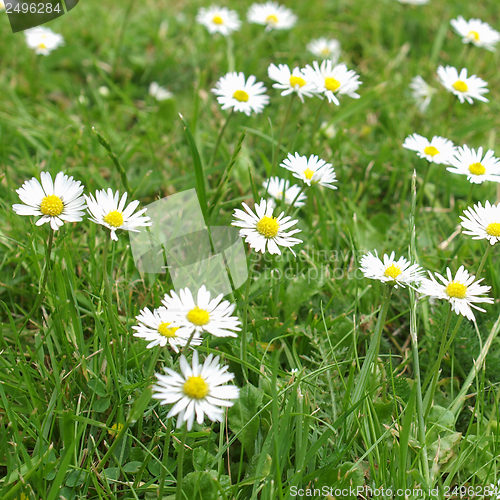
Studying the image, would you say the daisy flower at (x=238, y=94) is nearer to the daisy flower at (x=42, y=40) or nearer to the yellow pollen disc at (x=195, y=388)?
the yellow pollen disc at (x=195, y=388)

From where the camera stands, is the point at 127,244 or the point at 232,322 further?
the point at 127,244

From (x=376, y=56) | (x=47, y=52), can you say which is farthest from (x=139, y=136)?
(x=376, y=56)

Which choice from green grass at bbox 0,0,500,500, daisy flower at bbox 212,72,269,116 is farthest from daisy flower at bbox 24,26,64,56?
daisy flower at bbox 212,72,269,116

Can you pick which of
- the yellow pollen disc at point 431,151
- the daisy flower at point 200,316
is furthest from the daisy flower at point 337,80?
the daisy flower at point 200,316

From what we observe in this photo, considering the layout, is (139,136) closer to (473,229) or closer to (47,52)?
(47,52)

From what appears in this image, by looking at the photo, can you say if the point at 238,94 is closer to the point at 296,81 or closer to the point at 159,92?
the point at 296,81

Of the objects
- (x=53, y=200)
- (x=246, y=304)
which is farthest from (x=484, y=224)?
(x=53, y=200)

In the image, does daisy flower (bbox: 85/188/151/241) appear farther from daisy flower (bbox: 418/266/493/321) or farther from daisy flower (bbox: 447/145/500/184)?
daisy flower (bbox: 447/145/500/184)
